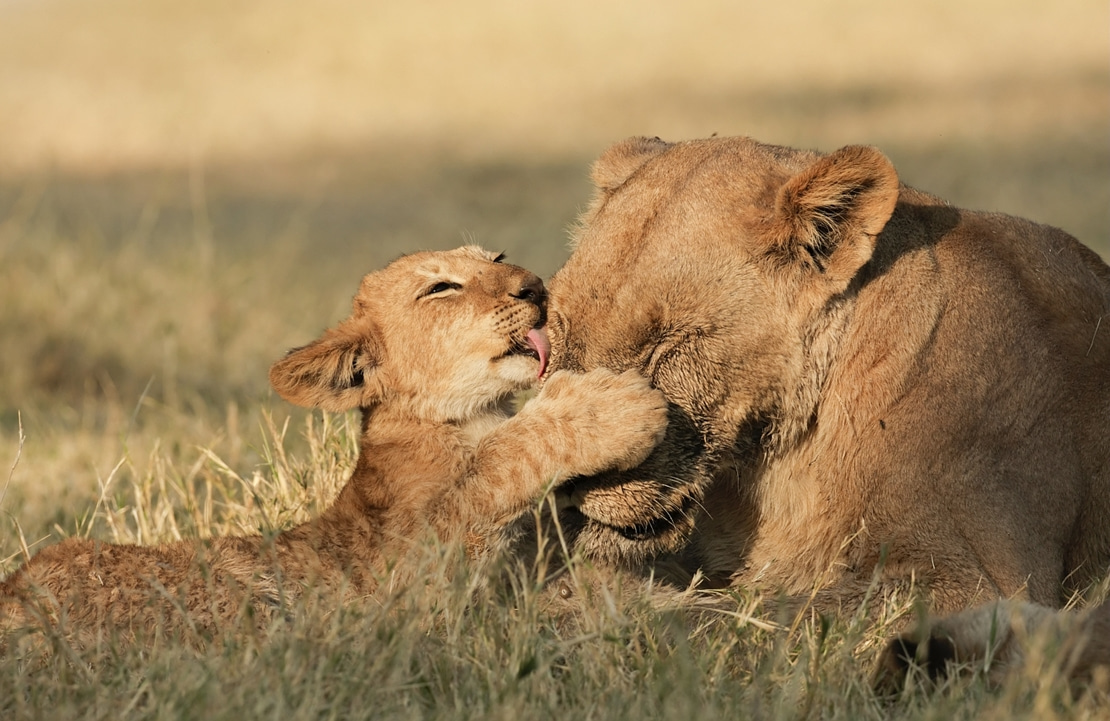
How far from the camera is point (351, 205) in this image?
50.9 feet

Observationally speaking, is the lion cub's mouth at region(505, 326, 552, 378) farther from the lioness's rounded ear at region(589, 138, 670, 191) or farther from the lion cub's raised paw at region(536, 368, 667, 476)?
the lioness's rounded ear at region(589, 138, 670, 191)

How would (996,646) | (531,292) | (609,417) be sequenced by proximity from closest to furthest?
(996,646) < (609,417) < (531,292)

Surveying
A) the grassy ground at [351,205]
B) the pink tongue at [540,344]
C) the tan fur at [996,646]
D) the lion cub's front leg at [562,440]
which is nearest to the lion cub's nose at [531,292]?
the pink tongue at [540,344]

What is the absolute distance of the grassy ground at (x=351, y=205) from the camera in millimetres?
2975

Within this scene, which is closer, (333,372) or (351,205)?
(333,372)

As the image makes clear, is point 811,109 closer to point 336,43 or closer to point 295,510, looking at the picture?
point 336,43

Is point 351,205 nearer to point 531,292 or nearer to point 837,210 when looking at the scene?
point 531,292

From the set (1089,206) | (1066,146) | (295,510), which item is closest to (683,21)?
(1066,146)

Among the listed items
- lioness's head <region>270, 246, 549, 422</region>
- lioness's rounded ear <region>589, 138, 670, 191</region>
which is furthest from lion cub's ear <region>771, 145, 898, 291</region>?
lioness's head <region>270, 246, 549, 422</region>

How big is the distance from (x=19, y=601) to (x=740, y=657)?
177 centimetres

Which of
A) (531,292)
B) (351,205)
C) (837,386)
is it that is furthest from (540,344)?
(351,205)

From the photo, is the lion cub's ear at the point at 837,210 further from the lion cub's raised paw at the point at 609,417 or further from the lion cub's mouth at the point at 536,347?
the lion cub's mouth at the point at 536,347

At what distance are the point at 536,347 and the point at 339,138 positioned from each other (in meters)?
15.1

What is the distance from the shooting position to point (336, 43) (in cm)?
2280
